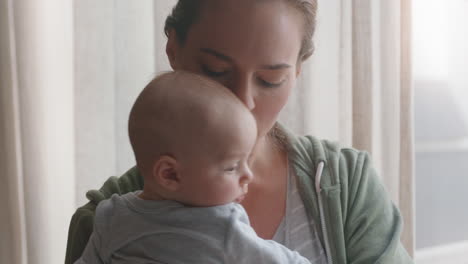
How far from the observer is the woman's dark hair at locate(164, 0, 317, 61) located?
112cm

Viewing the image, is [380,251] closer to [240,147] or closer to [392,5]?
[240,147]

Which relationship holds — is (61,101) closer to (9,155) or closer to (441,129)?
(9,155)

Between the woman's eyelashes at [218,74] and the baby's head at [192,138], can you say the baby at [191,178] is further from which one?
the woman's eyelashes at [218,74]

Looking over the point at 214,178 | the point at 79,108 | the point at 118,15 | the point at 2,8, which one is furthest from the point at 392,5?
the point at 214,178

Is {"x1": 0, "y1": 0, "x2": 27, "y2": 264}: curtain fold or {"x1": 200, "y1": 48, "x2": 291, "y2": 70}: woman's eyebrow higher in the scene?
{"x1": 200, "y1": 48, "x2": 291, "y2": 70}: woman's eyebrow

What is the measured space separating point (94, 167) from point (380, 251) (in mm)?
834

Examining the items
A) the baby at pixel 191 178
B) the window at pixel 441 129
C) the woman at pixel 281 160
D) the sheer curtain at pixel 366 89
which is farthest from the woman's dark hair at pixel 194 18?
the window at pixel 441 129

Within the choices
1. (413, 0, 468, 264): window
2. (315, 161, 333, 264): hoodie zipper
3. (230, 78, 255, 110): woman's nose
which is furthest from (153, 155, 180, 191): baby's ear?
(413, 0, 468, 264): window

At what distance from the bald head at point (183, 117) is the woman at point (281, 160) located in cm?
16

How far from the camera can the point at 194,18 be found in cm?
111

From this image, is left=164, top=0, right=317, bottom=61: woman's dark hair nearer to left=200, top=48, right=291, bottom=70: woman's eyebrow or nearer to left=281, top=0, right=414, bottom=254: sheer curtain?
left=200, top=48, right=291, bottom=70: woman's eyebrow

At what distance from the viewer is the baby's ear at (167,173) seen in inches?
35.1

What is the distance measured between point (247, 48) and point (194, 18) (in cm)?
13

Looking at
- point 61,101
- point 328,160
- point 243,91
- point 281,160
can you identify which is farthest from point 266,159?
point 61,101
